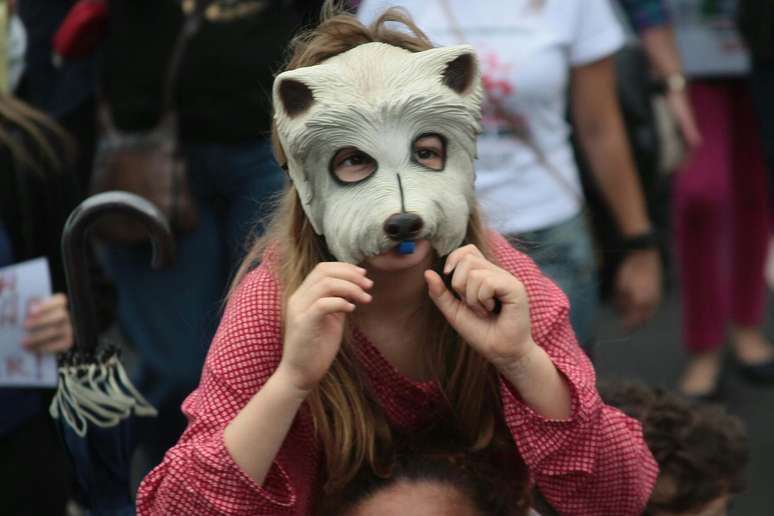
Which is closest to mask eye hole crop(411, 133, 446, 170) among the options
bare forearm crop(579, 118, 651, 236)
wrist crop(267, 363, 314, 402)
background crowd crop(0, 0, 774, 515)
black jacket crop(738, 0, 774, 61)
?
wrist crop(267, 363, 314, 402)

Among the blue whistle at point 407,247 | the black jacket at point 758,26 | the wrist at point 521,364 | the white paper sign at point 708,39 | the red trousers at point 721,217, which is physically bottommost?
the red trousers at point 721,217

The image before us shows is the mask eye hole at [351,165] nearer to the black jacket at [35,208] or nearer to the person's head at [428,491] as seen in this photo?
the person's head at [428,491]

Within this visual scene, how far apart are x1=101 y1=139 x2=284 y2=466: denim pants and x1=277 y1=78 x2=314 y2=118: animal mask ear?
1594mm

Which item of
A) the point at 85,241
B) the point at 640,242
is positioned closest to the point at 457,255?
the point at 85,241

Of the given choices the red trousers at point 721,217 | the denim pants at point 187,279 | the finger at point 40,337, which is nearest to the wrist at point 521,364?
the finger at point 40,337

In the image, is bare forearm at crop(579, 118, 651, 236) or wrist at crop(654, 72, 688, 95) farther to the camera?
wrist at crop(654, 72, 688, 95)

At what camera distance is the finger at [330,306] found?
197 cm

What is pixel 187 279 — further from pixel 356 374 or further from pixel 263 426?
pixel 263 426

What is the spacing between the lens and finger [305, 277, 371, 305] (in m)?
1.97

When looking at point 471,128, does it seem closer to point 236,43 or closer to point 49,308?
point 49,308

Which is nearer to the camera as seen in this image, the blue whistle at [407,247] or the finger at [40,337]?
the blue whistle at [407,247]

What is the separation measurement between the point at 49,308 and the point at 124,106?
0.90 m

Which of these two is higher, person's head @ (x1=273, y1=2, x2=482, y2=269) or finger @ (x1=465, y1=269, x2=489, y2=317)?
person's head @ (x1=273, y1=2, x2=482, y2=269)

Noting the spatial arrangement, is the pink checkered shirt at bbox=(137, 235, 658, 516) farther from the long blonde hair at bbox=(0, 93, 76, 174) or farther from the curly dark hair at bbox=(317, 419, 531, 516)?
the long blonde hair at bbox=(0, 93, 76, 174)
